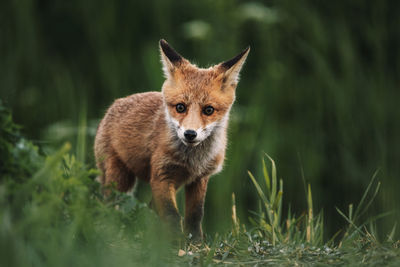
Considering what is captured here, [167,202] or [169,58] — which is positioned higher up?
[169,58]

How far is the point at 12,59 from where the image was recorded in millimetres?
7094

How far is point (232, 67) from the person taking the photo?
11.7 ft

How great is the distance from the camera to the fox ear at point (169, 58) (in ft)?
11.8

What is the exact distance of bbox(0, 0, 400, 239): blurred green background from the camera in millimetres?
5672

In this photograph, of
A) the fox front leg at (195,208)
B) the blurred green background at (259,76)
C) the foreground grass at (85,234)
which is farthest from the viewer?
the blurred green background at (259,76)

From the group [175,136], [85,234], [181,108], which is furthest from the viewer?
[175,136]

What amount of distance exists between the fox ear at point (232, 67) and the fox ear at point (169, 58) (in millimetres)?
319

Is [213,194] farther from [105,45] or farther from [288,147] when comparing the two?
[105,45]

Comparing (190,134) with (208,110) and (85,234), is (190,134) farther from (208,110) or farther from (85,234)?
(85,234)

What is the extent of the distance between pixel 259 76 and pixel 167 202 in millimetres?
3772

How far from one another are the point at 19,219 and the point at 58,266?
0.35 m

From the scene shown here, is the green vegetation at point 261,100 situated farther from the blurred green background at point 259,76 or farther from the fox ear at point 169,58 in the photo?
the fox ear at point 169,58

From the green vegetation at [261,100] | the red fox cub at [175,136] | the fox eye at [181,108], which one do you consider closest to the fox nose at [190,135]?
the red fox cub at [175,136]

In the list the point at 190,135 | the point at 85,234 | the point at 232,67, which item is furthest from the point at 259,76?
the point at 85,234
